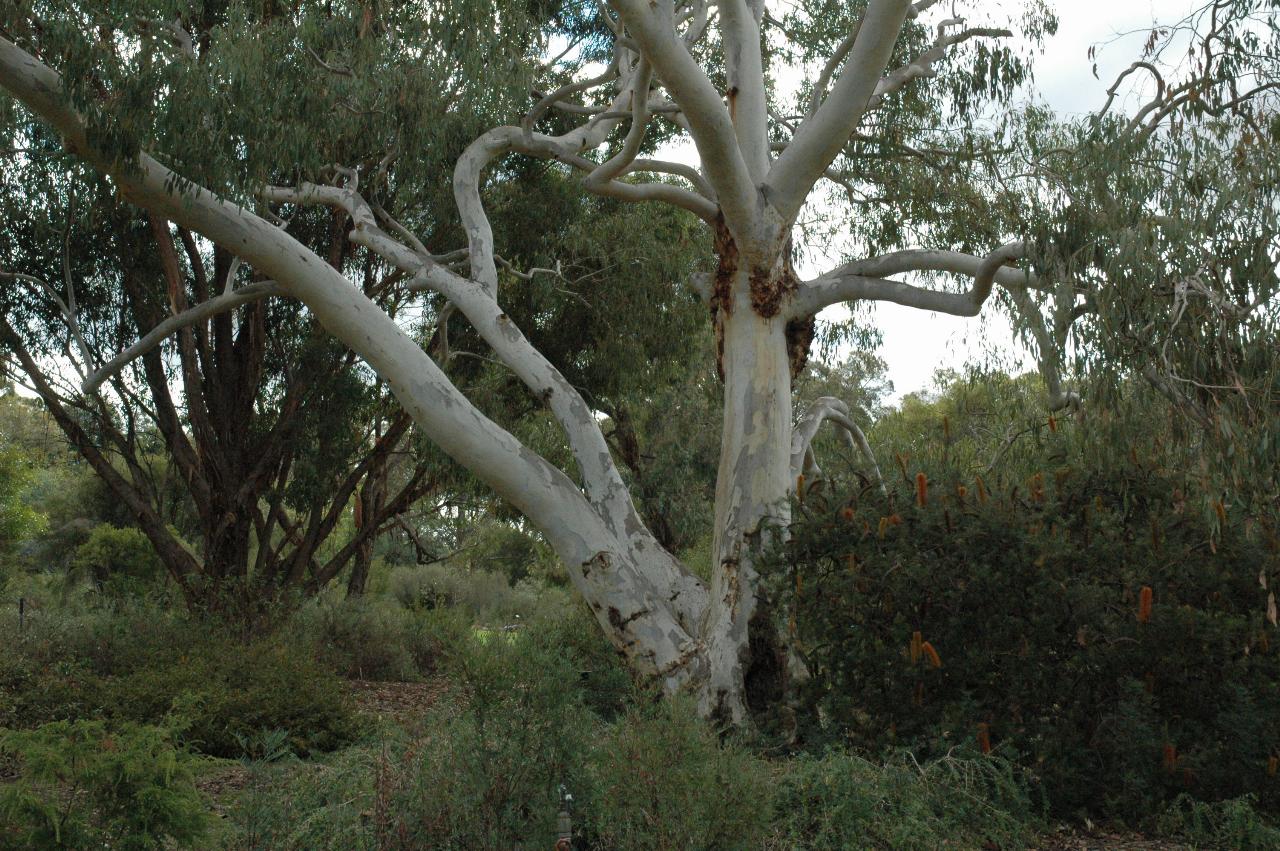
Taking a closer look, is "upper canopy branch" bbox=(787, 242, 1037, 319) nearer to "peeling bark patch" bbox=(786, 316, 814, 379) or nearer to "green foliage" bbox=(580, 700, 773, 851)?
"peeling bark patch" bbox=(786, 316, 814, 379)

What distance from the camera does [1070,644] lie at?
240 inches

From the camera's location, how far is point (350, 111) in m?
9.69

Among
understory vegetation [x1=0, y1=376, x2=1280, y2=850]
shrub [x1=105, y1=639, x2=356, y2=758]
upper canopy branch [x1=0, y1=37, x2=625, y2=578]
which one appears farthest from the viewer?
shrub [x1=105, y1=639, x2=356, y2=758]

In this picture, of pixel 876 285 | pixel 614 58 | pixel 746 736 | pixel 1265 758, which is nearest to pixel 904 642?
pixel 746 736

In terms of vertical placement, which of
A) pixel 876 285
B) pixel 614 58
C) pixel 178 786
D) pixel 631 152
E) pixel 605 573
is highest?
pixel 614 58

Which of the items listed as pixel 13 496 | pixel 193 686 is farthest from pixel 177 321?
pixel 13 496

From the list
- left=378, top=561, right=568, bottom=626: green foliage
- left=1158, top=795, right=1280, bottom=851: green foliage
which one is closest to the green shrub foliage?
left=1158, top=795, right=1280, bottom=851: green foliage

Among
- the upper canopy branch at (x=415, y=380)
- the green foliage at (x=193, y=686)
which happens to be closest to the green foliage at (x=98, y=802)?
the green foliage at (x=193, y=686)

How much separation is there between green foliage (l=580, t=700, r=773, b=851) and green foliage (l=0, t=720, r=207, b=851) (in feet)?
4.34

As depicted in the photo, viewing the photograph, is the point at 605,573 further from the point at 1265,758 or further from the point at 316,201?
the point at 316,201

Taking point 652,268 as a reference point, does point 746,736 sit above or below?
below

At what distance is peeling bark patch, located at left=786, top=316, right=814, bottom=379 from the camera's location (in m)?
8.32

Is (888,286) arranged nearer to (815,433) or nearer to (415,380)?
(815,433)

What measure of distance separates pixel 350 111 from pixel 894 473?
18.0 ft
